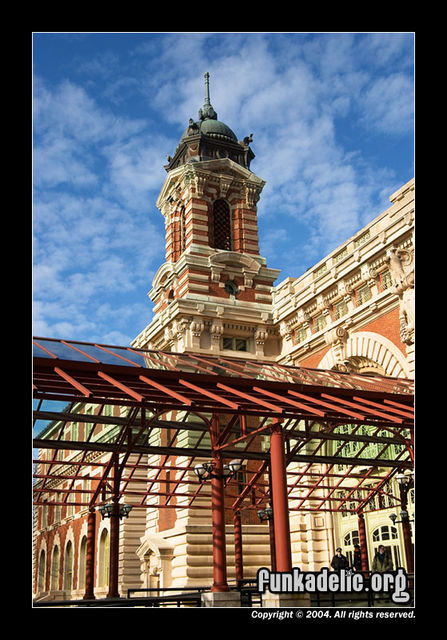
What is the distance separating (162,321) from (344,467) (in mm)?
12673

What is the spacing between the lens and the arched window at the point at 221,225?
4103cm

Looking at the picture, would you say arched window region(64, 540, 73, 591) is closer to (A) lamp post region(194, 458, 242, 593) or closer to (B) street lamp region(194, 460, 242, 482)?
(B) street lamp region(194, 460, 242, 482)

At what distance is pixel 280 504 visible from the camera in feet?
46.7

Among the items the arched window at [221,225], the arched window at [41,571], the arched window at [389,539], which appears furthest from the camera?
the arched window at [41,571]

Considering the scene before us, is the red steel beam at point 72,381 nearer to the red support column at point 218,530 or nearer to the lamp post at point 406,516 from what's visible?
the red support column at point 218,530

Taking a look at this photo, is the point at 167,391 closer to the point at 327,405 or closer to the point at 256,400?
the point at 256,400

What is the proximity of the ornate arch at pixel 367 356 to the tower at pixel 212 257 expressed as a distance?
604 centimetres

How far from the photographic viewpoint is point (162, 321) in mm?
37156

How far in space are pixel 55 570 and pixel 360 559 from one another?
31.7 m

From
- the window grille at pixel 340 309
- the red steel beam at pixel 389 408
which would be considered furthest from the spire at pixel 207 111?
the red steel beam at pixel 389 408

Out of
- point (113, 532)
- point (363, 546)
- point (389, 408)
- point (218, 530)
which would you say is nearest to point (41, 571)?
point (363, 546)

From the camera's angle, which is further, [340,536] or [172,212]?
[172,212]
